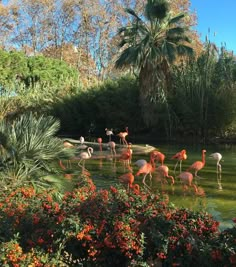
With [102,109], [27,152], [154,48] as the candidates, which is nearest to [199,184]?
[27,152]

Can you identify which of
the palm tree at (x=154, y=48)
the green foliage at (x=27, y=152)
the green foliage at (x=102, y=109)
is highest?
the palm tree at (x=154, y=48)

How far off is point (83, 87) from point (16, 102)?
4835mm

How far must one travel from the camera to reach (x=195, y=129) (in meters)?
25.2

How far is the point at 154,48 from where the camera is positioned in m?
24.4

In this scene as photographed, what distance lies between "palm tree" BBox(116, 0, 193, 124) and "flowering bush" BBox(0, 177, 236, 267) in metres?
20.7

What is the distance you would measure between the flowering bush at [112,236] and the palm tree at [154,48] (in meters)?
20.7

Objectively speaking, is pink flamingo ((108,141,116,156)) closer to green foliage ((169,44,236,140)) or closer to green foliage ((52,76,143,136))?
green foliage ((169,44,236,140))

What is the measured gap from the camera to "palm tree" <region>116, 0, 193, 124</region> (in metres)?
24.4

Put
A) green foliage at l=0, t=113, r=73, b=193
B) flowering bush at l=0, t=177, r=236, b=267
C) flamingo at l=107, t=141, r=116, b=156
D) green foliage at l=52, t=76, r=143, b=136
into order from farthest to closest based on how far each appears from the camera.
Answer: green foliage at l=52, t=76, r=143, b=136, flamingo at l=107, t=141, r=116, b=156, green foliage at l=0, t=113, r=73, b=193, flowering bush at l=0, t=177, r=236, b=267

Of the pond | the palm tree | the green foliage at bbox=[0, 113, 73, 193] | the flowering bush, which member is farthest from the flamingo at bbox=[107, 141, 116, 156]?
the flowering bush

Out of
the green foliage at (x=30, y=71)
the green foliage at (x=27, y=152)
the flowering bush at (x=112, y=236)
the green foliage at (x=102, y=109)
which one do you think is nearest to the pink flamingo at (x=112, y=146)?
the green foliage at (x=27, y=152)

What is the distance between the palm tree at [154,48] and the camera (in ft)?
80.0

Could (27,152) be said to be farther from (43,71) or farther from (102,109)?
(43,71)

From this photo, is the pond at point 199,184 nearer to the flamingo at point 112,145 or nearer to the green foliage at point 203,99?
the flamingo at point 112,145
